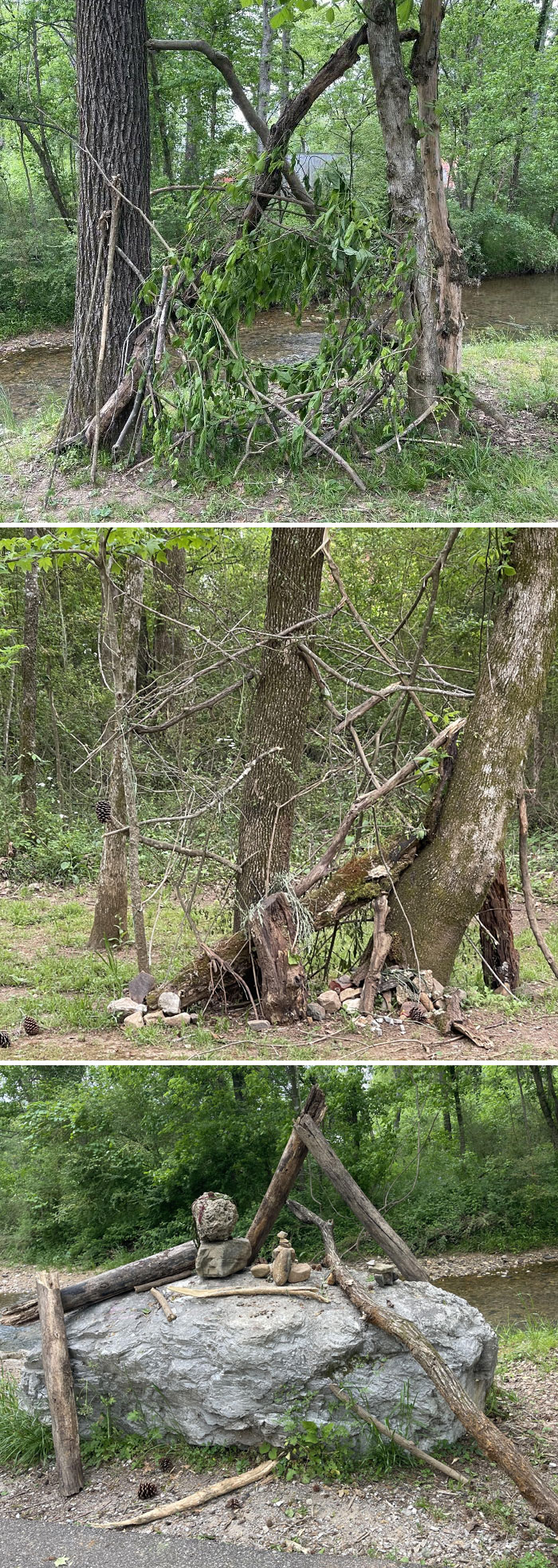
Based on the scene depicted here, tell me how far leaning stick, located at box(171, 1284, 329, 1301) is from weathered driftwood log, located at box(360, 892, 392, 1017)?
197 cm

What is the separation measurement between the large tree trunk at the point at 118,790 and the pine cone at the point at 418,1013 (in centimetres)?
120

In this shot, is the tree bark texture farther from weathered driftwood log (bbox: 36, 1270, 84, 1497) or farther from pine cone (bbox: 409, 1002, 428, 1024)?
weathered driftwood log (bbox: 36, 1270, 84, 1497)

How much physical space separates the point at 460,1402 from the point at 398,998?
1733 millimetres

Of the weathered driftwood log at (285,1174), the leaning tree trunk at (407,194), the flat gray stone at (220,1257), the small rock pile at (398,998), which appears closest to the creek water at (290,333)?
the leaning tree trunk at (407,194)

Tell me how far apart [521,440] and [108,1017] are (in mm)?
3328

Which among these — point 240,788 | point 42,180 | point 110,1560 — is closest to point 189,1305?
point 110,1560

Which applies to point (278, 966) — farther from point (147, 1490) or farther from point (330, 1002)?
point (147, 1490)

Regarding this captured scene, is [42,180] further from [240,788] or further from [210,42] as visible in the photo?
[240,788]

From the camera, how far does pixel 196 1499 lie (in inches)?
174

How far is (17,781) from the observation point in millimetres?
4328

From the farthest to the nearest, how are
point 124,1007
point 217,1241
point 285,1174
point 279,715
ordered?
point 217,1241
point 285,1174
point 279,715
point 124,1007

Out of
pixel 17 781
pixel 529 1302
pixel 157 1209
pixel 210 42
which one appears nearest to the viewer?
pixel 17 781

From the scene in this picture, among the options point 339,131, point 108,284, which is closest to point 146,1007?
point 108,284

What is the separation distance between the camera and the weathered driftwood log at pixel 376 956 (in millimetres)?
3873
